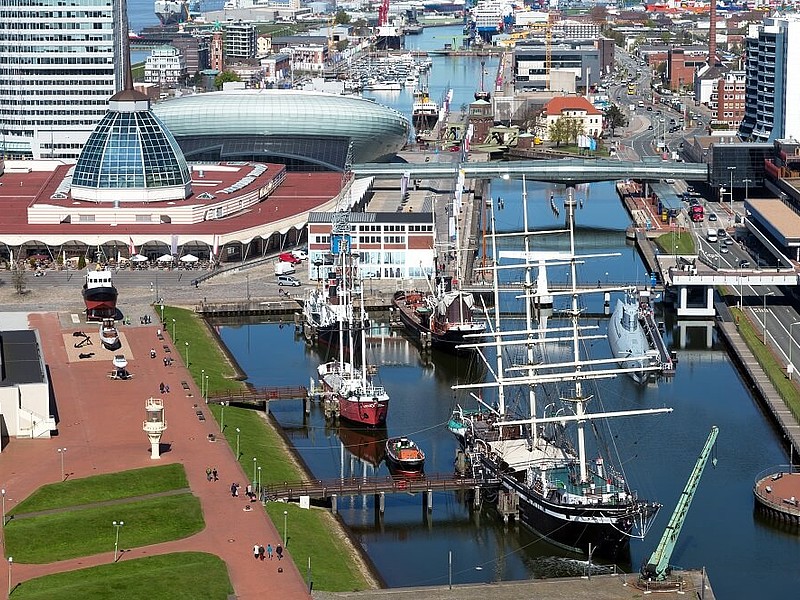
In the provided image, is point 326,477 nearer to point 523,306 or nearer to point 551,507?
point 551,507

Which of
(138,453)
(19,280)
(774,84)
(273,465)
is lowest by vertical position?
(273,465)

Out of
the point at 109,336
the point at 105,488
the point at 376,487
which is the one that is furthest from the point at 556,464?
the point at 109,336

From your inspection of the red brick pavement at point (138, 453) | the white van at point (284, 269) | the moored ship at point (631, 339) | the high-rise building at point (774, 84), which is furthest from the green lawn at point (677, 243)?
the red brick pavement at point (138, 453)

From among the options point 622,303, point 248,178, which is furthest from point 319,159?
point 622,303

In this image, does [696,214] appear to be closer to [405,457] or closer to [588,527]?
[405,457]

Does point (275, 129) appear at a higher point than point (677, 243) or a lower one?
higher

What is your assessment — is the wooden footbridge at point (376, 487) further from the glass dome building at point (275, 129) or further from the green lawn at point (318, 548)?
the glass dome building at point (275, 129)
